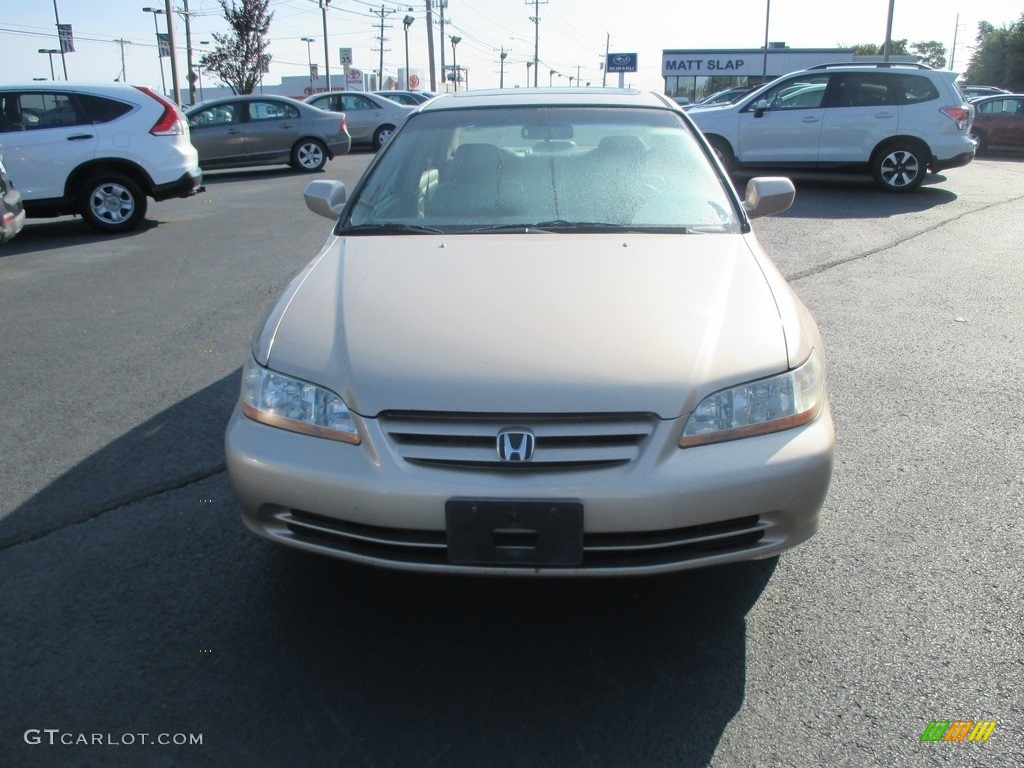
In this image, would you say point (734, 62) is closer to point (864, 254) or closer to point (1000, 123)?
point (1000, 123)

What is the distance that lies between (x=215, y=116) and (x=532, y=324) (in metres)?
16.3

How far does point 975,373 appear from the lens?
5.34 meters

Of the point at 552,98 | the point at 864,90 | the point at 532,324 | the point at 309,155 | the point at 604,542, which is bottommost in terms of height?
the point at 604,542

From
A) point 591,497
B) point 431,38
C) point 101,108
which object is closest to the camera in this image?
point 591,497

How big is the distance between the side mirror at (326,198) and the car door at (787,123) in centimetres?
1057

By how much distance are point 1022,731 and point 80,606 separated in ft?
9.07

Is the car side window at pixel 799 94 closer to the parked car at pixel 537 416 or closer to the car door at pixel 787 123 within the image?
the car door at pixel 787 123

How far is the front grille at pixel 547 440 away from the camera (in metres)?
2.53

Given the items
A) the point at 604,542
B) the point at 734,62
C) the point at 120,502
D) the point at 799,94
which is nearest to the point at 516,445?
the point at 604,542

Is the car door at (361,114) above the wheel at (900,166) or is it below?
above

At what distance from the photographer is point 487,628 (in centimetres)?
290

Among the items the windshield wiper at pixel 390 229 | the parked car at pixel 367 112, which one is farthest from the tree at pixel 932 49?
the windshield wiper at pixel 390 229

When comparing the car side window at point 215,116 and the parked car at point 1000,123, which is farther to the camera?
the parked car at point 1000,123

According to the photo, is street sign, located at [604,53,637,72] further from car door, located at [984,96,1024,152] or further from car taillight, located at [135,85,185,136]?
car taillight, located at [135,85,185,136]
